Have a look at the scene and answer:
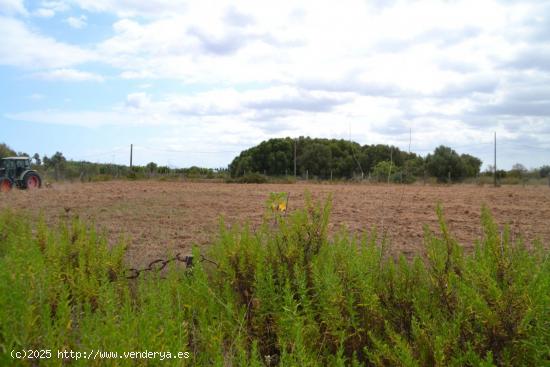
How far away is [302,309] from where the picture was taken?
144 inches

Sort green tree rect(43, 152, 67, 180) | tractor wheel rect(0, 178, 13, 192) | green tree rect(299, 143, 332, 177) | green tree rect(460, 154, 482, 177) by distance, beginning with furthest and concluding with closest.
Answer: green tree rect(299, 143, 332, 177) → green tree rect(460, 154, 482, 177) → green tree rect(43, 152, 67, 180) → tractor wheel rect(0, 178, 13, 192)

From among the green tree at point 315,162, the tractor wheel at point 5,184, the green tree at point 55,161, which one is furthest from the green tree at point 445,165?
the tractor wheel at point 5,184

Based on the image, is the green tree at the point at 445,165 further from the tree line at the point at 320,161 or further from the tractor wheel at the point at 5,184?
the tractor wheel at the point at 5,184

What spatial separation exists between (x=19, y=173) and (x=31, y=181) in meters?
1.01

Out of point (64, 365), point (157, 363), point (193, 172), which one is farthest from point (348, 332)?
point (193, 172)

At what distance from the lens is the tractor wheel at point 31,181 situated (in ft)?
83.0

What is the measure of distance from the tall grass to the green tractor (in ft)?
75.3

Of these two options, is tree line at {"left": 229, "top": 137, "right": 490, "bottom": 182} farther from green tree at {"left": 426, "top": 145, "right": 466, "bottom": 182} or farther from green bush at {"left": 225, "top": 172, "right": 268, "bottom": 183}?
green bush at {"left": 225, "top": 172, "right": 268, "bottom": 183}

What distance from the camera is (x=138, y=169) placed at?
58.8 metres

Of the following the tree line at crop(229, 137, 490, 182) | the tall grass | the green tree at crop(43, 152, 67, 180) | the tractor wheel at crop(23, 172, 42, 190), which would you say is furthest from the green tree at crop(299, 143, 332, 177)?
the tall grass

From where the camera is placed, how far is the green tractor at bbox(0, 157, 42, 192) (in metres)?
25.3

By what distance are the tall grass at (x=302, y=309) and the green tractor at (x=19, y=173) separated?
2296 cm

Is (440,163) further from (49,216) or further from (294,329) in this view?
(294,329)

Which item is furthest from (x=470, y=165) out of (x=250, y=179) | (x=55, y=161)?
(x=55, y=161)
